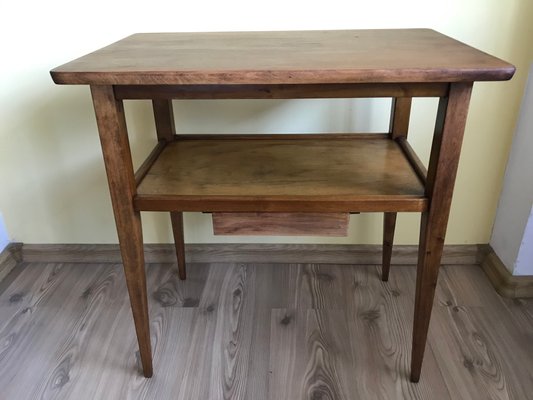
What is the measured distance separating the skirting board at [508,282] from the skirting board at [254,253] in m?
0.09

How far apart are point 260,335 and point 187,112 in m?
0.66

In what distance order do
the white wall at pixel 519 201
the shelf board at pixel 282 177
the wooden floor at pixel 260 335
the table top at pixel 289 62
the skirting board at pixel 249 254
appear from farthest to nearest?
the skirting board at pixel 249 254 < the white wall at pixel 519 201 < the wooden floor at pixel 260 335 < the shelf board at pixel 282 177 < the table top at pixel 289 62

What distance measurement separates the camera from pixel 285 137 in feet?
3.61

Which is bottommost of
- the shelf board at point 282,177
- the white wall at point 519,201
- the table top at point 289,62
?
the white wall at point 519,201

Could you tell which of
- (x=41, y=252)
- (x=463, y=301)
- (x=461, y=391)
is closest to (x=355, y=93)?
(x=461, y=391)

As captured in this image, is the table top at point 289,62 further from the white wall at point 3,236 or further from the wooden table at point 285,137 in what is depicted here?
the white wall at point 3,236

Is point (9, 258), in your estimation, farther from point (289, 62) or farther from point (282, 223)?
point (289, 62)

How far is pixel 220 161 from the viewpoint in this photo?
987mm

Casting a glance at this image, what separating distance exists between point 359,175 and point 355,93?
226 mm

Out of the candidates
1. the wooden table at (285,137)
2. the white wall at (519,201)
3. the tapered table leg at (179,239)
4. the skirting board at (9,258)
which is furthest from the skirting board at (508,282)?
the skirting board at (9,258)

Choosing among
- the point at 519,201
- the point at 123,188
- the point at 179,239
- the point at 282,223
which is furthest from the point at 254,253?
the point at 519,201

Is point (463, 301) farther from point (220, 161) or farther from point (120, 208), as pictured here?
point (120, 208)

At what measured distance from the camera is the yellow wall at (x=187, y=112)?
111 centimetres

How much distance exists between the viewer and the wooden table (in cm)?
68
